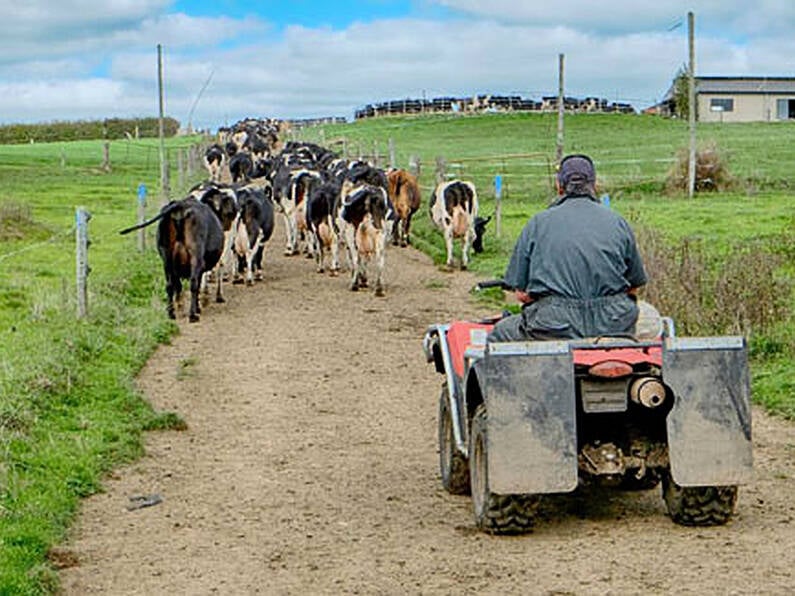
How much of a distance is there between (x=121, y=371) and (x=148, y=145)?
69.2m

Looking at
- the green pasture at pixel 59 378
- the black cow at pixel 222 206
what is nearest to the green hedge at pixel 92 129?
the green pasture at pixel 59 378

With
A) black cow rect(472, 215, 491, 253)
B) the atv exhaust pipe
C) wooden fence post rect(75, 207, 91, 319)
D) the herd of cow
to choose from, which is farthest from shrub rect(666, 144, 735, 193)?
the atv exhaust pipe

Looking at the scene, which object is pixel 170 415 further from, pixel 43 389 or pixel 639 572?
pixel 639 572

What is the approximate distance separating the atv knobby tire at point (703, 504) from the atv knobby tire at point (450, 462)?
161 cm

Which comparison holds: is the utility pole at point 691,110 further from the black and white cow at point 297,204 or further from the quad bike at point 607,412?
the quad bike at point 607,412

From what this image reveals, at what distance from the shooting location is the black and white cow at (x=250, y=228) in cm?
2250

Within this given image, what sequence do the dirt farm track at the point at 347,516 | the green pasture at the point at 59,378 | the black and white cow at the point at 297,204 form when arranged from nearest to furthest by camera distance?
the dirt farm track at the point at 347,516, the green pasture at the point at 59,378, the black and white cow at the point at 297,204

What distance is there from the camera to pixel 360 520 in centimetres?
901

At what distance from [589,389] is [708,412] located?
692 millimetres

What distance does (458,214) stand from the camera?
24.2 meters

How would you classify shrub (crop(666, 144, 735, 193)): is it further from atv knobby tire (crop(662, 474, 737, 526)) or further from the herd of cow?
atv knobby tire (crop(662, 474, 737, 526))

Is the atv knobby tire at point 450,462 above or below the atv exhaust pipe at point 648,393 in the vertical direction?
below

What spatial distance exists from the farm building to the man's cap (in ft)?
304

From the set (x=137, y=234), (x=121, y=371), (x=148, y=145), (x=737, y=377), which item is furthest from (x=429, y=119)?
(x=737, y=377)
